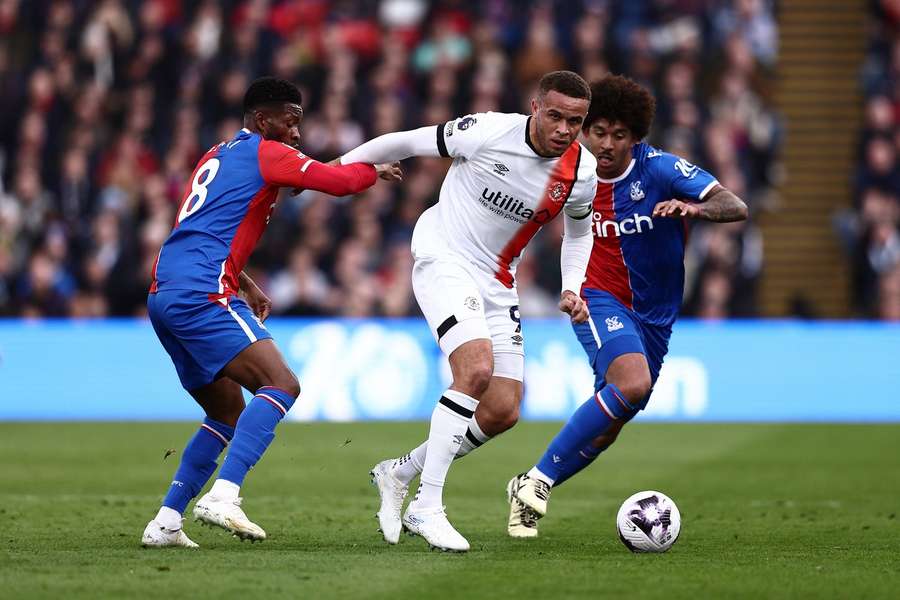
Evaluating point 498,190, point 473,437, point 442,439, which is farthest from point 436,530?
point 498,190

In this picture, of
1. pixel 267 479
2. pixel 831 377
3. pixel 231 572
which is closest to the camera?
pixel 231 572

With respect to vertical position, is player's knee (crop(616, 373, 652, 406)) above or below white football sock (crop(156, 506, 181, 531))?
above

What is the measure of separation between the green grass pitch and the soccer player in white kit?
0.54m

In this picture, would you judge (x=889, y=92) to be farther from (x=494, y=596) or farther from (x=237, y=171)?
(x=494, y=596)

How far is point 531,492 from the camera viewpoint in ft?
28.8

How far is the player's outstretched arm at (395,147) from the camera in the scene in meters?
8.12

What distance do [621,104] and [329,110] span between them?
35.1 ft

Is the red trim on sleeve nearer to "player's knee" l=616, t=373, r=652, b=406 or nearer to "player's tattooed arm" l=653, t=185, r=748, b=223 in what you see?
"player's tattooed arm" l=653, t=185, r=748, b=223

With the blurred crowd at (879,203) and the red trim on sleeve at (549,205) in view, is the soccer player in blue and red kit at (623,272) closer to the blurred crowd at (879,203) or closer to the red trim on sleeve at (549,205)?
the red trim on sleeve at (549,205)

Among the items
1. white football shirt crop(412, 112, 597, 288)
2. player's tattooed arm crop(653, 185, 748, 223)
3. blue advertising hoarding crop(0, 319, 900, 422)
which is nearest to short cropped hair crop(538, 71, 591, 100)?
white football shirt crop(412, 112, 597, 288)

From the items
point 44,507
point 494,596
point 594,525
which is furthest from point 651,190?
point 44,507

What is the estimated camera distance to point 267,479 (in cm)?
1200

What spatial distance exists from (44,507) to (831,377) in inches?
398

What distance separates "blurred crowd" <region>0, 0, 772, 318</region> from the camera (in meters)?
18.4
